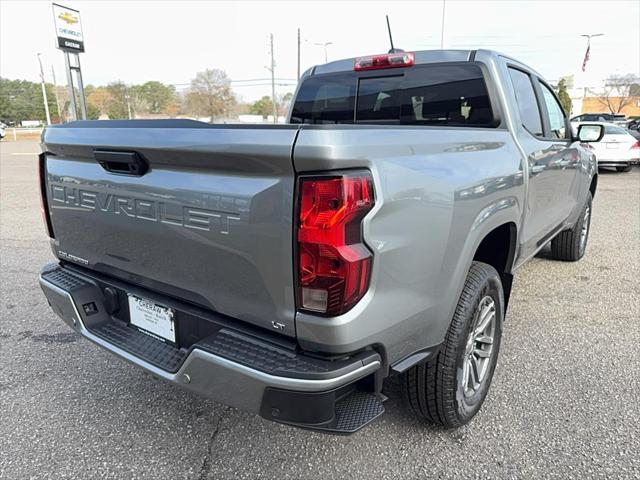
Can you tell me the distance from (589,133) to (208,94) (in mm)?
55916

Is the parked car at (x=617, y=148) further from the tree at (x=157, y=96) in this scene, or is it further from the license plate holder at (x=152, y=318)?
the tree at (x=157, y=96)

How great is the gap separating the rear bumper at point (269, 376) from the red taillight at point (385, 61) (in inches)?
79.1

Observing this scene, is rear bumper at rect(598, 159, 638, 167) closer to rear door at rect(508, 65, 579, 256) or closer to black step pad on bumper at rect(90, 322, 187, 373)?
rear door at rect(508, 65, 579, 256)

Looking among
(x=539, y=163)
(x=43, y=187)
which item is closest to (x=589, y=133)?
(x=539, y=163)

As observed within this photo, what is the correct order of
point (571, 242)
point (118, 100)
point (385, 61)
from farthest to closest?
1. point (118, 100)
2. point (571, 242)
3. point (385, 61)

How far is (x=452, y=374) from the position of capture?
2.25m

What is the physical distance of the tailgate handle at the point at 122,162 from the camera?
199 cm

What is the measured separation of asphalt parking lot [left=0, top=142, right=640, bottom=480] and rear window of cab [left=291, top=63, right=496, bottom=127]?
5.43 ft

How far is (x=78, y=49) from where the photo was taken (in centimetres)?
1523

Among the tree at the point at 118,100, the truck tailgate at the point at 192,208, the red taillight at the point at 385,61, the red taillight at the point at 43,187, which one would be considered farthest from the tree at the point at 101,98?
the truck tailgate at the point at 192,208

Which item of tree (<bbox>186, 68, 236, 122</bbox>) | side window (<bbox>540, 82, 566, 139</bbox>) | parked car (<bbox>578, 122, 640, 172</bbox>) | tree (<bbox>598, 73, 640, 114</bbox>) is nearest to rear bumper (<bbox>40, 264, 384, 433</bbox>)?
side window (<bbox>540, 82, 566, 139</bbox>)

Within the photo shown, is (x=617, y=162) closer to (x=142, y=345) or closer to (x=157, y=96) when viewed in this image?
(x=142, y=345)

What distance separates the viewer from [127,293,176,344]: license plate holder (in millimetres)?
2139

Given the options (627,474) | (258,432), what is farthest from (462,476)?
(258,432)
